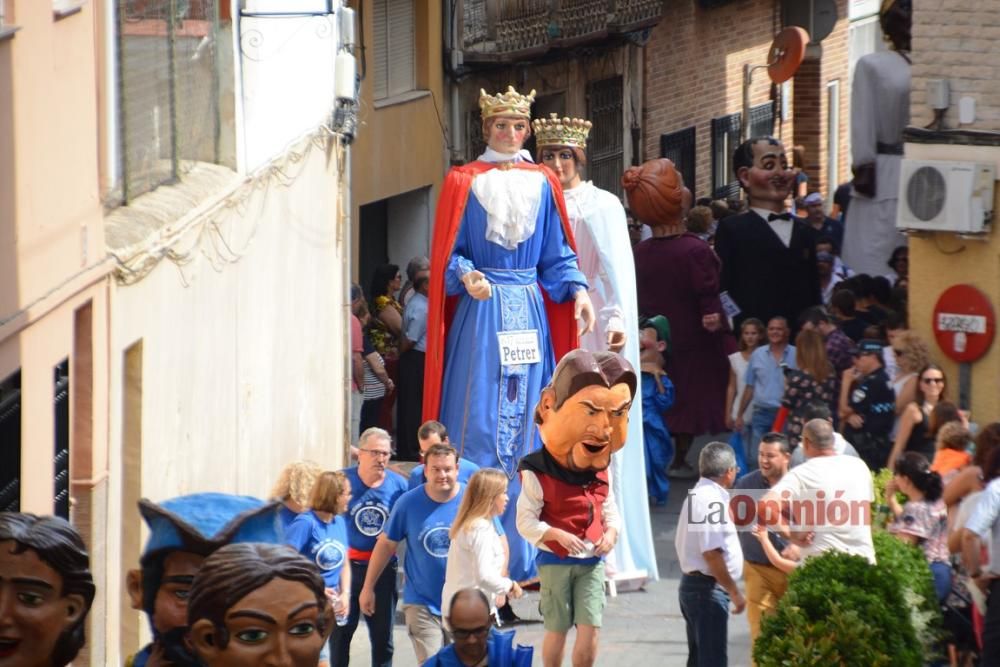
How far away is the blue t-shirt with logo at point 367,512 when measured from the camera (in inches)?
410

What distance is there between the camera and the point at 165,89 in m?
11.4

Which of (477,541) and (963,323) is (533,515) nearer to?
(477,541)

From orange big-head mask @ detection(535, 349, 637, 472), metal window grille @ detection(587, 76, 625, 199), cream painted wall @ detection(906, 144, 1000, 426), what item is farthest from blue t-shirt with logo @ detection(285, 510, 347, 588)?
metal window grille @ detection(587, 76, 625, 199)

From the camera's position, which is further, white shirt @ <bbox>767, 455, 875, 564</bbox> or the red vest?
white shirt @ <bbox>767, 455, 875, 564</bbox>

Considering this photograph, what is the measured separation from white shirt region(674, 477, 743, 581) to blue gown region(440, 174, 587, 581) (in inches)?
82.0

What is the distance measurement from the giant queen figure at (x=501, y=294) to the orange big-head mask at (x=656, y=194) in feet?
9.45

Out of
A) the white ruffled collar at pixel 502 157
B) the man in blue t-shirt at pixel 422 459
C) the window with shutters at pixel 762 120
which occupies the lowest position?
the man in blue t-shirt at pixel 422 459

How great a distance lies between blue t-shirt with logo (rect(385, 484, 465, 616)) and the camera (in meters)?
10.0

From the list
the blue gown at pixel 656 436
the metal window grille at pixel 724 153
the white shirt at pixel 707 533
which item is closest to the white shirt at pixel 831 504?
the white shirt at pixel 707 533

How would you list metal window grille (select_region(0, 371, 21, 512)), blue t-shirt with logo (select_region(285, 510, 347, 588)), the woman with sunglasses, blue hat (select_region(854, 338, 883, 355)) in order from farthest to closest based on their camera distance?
blue hat (select_region(854, 338, 883, 355))
the woman with sunglasses
blue t-shirt with logo (select_region(285, 510, 347, 588))
metal window grille (select_region(0, 371, 21, 512))

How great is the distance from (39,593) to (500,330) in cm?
723

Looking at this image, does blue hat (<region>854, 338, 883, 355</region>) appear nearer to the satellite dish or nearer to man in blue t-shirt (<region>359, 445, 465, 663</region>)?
man in blue t-shirt (<region>359, 445, 465, 663</region>)

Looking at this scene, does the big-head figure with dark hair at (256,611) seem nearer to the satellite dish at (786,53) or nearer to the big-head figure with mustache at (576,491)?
the big-head figure with mustache at (576,491)

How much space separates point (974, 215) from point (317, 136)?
424cm
